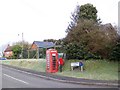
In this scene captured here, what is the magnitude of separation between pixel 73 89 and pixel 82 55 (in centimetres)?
1191

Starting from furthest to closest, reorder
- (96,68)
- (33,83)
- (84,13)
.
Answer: (84,13) < (96,68) < (33,83)

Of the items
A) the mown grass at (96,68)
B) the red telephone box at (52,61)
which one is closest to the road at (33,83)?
the mown grass at (96,68)

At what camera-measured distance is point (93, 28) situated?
28578mm

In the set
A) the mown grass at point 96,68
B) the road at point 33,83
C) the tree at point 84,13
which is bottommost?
the road at point 33,83

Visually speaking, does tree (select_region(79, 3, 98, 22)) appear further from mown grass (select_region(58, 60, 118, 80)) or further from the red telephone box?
mown grass (select_region(58, 60, 118, 80))

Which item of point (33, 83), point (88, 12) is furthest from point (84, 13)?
point (33, 83)

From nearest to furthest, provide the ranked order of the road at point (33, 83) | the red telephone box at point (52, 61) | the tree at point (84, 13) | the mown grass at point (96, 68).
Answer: the road at point (33, 83) < the mown grass at point (96, 68) < the red telephone box at point (52, 61) < the tree at point (84, 13)

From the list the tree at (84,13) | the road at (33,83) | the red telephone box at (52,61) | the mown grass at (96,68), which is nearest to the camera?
the road at (33,83)

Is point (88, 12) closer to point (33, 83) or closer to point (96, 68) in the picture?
point (96, 68)

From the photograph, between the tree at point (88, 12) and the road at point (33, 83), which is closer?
the road at point (33, 83)

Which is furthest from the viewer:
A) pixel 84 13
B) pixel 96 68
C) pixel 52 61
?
pixel 84 13

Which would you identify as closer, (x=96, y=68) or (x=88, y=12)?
(x=96, y=68)

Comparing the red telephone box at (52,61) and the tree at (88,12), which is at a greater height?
the tree at (88,12)

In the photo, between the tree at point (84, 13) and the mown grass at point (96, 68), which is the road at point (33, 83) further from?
the tree at point (84, 13)
